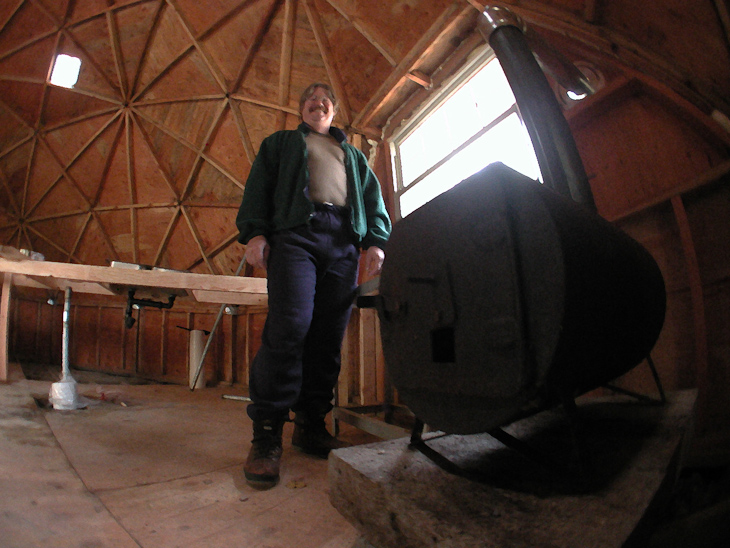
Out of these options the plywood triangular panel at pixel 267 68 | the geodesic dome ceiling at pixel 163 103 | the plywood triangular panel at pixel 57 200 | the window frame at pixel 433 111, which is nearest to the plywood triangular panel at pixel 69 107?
the geodesic dome ceiling at pixel 163 103

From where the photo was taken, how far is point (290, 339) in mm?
1521

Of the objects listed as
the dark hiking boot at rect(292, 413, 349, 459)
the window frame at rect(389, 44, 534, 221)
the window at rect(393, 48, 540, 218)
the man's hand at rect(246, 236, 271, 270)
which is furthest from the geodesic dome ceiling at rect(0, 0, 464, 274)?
the dark hiking boot at rect(292, 413, 349, 459)

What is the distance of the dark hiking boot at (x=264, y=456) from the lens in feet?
4.61

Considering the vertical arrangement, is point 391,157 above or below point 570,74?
above

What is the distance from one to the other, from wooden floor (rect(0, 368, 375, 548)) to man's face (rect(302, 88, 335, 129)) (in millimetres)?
1736

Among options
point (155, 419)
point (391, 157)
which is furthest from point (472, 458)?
point (391, 157)

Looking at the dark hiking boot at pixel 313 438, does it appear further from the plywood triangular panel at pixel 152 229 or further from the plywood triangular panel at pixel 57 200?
the plywood triangular panel at pixel 57 200

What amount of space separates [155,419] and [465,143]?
11.0 ft

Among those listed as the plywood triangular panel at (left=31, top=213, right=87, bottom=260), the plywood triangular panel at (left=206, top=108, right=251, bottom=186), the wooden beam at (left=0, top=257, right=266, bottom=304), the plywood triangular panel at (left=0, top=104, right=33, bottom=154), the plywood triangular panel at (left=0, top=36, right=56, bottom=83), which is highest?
the plywood triangular panel at (left=0, top=36, right=56, bottom=83)

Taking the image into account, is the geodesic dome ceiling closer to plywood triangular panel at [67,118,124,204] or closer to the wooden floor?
plywood triangular panel at [67,118,124,204]

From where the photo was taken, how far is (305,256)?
1.60 meters

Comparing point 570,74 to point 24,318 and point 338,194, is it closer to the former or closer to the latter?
point 338,194

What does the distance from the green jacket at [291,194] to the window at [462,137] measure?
796mm

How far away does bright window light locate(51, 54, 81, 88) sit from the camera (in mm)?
5062
